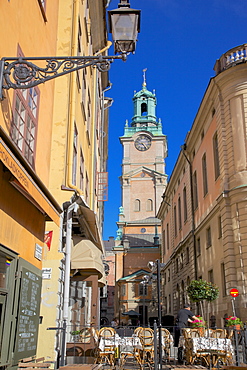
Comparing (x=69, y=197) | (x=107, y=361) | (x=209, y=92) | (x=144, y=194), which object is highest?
(x=144, y=194)

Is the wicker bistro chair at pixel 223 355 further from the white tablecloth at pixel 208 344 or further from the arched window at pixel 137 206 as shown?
the arched window at pixel 137 206

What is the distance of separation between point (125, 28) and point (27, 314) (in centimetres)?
481

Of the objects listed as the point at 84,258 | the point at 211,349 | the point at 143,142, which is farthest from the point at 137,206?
the point at 211,349

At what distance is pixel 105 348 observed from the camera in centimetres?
1114

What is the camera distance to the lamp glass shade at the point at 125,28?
6316 millimetres

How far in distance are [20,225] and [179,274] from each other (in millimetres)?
29664

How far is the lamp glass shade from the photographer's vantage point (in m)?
6.32

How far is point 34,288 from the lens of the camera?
7227 millimetres

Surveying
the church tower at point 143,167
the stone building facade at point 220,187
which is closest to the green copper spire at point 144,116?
the church tower at point 143,167

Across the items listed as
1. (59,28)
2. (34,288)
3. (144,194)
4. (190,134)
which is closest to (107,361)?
(34,288)

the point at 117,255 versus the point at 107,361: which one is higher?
the point at 117,255

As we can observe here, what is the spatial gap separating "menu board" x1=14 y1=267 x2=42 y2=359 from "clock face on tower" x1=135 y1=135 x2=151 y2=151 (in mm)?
66398

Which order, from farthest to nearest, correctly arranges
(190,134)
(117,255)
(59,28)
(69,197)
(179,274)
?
(117,255) < (179,274) < (190,134) < (59,28) < (69,197)

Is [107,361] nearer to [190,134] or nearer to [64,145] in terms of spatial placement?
[64,145]
